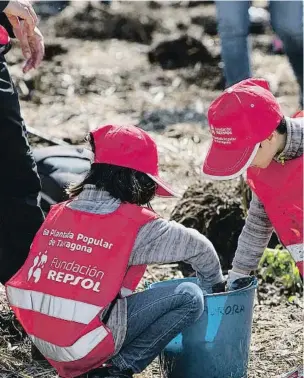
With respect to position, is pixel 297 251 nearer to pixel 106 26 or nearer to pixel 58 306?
pixel 58 306

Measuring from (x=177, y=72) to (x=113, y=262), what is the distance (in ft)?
19.2

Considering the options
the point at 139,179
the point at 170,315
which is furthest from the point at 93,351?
the point at 139,179

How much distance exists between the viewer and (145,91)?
8.29m

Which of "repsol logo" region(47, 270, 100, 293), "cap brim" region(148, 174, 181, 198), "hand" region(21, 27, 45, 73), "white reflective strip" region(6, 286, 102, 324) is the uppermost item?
"hand" region(21, 27, 45, 73)

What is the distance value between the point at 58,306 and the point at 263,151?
0.86 m

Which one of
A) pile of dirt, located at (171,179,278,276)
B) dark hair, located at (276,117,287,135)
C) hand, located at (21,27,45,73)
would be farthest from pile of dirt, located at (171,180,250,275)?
dark hair, located at (276,117,287,135)

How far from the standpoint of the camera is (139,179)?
3273 millimetres

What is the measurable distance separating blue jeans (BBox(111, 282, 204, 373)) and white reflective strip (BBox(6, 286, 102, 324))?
0.19 m

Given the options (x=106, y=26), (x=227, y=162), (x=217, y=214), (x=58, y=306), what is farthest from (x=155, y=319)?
(x=106, y=26)

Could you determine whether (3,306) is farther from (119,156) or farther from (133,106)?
(133,106)

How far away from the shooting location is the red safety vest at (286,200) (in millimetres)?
3369

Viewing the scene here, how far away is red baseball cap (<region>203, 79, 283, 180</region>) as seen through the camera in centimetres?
324

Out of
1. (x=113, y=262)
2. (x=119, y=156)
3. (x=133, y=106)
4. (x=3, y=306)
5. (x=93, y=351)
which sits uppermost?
(x=119, y=156)

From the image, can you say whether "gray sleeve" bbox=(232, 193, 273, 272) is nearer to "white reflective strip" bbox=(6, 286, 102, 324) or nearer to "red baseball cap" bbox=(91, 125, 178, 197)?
"red baseball cap" bbox=(91, 125, 178, 197)
